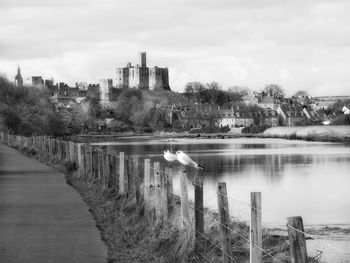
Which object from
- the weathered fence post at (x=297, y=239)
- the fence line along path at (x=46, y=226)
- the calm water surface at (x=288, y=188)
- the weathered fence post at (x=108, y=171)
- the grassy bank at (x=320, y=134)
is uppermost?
the weathered fence post at (x=297, y=239)

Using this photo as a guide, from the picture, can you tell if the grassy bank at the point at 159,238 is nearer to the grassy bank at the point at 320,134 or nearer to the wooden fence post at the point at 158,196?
the wooden fence post at the point at 158,196

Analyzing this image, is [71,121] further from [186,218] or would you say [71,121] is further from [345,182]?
[186,218]

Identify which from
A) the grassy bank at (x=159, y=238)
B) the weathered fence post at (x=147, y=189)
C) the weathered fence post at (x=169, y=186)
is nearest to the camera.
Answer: the grassy bank at (x=159, y=238)

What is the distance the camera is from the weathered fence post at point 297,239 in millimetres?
6219

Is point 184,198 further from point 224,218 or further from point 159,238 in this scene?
point 224,218

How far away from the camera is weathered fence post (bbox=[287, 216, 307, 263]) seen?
6.22m

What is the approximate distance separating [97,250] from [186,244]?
175cm

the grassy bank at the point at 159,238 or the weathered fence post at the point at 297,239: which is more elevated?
the weathered fence post at the point at 297,239

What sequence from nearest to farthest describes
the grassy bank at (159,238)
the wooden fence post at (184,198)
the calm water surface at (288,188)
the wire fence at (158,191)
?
the wire fence at (158,191), the grassy bank at (159,238), the wooden fence post at (184,198), the calm water surface at (288,188)

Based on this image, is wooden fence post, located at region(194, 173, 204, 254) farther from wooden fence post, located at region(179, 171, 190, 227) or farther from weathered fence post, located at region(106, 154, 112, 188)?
weathered fence post, located at region(106, 154, 112, 188)

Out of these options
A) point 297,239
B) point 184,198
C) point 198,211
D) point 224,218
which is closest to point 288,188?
point 184,198

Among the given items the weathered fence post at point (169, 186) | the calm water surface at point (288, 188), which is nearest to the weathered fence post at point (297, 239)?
the calm water surface at point (288, 188)

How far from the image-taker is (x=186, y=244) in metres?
10.4

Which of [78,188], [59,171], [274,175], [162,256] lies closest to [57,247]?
[162,256]
